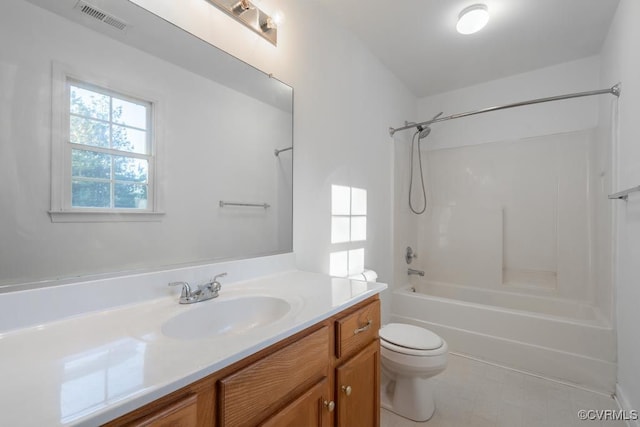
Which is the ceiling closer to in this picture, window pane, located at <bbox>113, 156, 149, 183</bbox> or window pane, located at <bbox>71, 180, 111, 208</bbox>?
window pane, located at <bbox>113, 156, 149, 183</bbox>

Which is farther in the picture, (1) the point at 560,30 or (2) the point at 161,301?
(1) the point at 560,30

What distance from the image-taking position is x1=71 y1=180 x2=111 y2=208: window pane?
2.83 ft

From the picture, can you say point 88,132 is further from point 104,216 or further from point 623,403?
point 623,403

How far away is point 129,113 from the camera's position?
0.99 m

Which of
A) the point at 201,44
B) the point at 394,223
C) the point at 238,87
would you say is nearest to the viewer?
the point at 201,44

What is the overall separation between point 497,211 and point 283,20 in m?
2.60

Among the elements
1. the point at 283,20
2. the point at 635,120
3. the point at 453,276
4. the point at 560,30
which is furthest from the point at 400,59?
the point at 453,276

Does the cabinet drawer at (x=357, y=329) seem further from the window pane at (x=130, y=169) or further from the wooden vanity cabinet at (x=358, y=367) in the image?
the window pane at (x=130, y=169)

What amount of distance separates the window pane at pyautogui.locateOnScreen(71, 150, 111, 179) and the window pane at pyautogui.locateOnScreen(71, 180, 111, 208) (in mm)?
26

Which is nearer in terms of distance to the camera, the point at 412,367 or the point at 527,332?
the point at 412,367

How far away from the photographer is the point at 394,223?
2.71 m

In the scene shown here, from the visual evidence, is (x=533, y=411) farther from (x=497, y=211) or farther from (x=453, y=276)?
(x=497, y=211)

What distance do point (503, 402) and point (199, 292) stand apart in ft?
6.45

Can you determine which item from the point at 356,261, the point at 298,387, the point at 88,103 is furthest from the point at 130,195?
the point at 356,261
